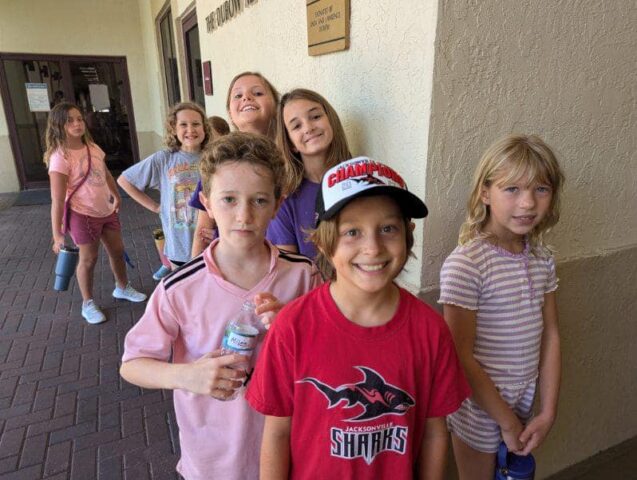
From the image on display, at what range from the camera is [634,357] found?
8.36 ft

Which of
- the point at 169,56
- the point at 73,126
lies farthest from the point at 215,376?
the point at 169,56

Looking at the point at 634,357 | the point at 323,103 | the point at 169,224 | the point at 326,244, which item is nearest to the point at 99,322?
the point at 169,224

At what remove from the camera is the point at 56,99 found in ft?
33.1

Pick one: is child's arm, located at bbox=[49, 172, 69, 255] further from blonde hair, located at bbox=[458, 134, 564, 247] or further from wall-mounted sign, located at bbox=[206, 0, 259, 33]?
blonde hair, located at bbox=[458, 134, 564, 247]

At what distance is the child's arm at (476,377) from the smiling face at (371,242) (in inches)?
19.4

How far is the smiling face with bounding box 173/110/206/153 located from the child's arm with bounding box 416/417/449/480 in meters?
2.72

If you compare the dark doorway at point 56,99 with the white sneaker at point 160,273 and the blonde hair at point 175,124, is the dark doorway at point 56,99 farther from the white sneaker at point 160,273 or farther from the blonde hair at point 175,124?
the blonde hair at point 175,124

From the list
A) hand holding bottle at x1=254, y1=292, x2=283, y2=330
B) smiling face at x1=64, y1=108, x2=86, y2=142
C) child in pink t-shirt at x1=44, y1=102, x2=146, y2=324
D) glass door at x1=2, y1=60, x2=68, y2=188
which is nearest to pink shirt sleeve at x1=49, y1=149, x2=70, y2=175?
child in pink t-shirt at x1=44, y1=102, x2=146, y2=324

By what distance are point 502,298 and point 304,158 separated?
1.02 metres

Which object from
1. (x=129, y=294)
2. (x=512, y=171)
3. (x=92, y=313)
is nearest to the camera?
(x=512, y=171)

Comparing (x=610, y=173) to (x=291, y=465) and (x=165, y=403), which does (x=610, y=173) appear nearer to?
(x=291, y=465)

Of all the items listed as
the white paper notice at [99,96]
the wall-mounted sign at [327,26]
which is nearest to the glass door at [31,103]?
the white paper notice at [99,96]

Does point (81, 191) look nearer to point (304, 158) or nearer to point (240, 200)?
point (304, 158)

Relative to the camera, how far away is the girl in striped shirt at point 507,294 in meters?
1.56
